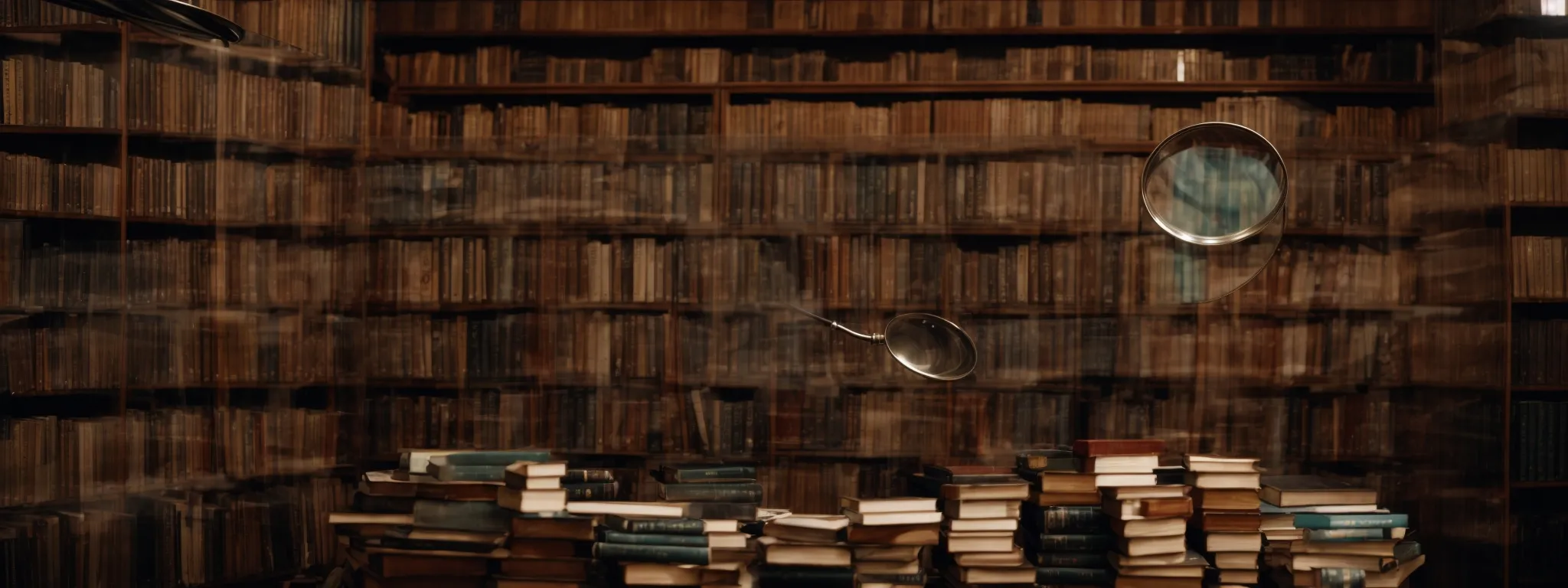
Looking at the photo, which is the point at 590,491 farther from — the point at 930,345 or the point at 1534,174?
the point at 1534,174

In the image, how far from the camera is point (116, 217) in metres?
3.17

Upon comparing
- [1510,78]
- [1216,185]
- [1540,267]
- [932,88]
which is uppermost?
[932,88]

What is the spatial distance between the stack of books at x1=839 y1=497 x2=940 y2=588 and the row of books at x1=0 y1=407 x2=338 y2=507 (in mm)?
1743

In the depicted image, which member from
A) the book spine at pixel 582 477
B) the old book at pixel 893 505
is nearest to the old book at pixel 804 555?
the old book at pixel 893 505

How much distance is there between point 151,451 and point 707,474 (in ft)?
4.75

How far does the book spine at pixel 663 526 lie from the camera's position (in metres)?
2.73

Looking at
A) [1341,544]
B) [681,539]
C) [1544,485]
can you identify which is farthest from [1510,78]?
[681,539]

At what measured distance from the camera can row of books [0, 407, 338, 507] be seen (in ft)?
9.59

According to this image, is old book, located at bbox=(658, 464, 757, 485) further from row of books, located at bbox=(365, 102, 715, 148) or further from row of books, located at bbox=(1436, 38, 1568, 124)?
row of books, located at bbox=(1436, 38, 1568, 124)

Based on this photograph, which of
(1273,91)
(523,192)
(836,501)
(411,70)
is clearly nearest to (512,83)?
(411,70)

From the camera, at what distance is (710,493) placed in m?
2.94

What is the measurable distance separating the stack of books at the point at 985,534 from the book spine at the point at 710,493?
1.58ft

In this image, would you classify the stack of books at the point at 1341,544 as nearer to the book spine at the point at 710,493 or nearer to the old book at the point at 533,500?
the book spine at the point at 710,493

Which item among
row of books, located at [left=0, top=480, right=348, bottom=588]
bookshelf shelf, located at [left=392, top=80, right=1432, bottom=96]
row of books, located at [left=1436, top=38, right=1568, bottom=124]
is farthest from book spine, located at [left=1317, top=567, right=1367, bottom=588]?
row of books, located at [left=0, top=480, right=348, bottom=588]
